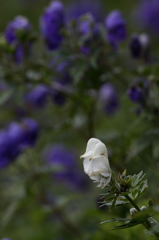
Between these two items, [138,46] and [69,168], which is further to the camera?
[69,168]

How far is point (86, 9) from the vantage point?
3.62 m

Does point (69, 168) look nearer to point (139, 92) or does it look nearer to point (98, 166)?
point (139, 92)

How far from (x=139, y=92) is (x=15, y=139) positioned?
768mm

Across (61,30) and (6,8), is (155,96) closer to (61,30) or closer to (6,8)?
(61,30)

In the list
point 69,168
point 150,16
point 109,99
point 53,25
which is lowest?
point 69,168

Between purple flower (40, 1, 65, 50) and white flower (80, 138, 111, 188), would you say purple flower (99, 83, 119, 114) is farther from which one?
white flower (80, 138, 111, 188)

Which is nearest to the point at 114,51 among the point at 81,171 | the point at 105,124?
the point at 105,124

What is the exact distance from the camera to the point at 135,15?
370 centimetres

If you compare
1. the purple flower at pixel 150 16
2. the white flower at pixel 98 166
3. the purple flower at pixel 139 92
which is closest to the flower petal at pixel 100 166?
the white flower at pixel 98 166

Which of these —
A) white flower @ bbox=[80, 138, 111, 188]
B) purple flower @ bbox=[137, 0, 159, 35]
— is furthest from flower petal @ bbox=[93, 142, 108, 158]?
purple flower @ bbox=[137, 0, 159, 35]

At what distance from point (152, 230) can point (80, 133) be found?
1186 millimetres

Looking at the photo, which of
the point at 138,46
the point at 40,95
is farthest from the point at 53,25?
the point at 40,95

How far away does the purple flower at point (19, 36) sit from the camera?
6.14ft

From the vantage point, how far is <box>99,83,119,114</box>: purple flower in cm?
244
